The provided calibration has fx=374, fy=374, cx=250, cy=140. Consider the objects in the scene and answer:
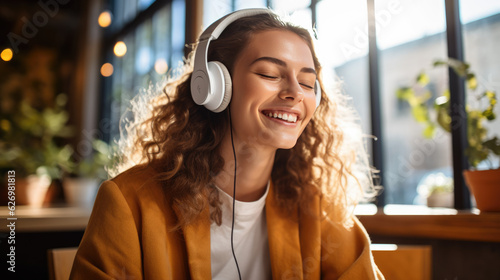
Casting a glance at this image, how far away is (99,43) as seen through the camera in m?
4.69

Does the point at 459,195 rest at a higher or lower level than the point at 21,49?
lower

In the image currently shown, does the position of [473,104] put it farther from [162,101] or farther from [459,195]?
[162,101]

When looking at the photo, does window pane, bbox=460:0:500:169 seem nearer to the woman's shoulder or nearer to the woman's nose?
the woman's nose

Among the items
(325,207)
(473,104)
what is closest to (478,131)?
(473,104)

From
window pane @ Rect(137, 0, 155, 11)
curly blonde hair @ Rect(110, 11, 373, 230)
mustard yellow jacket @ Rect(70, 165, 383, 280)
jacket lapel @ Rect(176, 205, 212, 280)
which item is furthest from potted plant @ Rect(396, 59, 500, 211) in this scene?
window pane @ Rect(137, 0, 155, 11)

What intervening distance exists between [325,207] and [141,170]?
1.99 feet

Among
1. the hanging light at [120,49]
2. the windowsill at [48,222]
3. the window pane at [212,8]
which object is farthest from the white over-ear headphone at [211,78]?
the hanging light at [120,49]

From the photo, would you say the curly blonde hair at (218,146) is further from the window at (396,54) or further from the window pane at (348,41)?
the window pane at (348,41)

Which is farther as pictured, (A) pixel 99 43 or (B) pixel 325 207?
(A) pixel 99 43

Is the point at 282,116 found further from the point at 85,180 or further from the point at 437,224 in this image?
the point at 85,180

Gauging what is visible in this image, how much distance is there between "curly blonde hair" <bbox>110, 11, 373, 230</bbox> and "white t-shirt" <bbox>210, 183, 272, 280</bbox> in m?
0.05

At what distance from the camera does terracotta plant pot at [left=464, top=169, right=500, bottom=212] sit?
1250 millimetres

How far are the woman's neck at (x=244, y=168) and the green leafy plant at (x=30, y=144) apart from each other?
8.57ft

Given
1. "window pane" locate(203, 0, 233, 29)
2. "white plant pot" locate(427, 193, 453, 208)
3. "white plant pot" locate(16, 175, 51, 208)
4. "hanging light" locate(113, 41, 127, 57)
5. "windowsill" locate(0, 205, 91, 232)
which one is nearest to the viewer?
"white plant pot" locate(427, 193, 453, 208)
